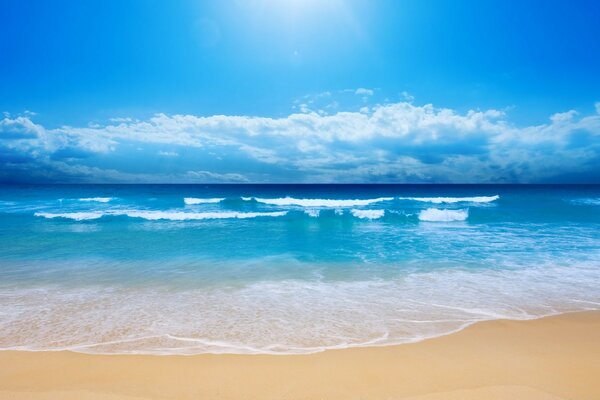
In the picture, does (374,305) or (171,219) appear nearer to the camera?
(374,305)

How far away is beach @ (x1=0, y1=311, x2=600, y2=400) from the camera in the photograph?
3250 millimetres

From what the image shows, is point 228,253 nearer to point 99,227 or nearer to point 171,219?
point 99,227

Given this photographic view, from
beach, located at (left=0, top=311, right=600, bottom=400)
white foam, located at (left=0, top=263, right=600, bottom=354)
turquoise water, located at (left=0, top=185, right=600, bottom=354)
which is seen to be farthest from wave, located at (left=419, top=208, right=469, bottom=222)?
beach, located at (left=0, top=311, right=600, bottom=400)

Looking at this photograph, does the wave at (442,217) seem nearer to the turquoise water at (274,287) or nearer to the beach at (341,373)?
the turquoise water at (274,287)

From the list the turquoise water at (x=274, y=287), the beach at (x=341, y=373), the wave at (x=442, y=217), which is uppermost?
the wave at (x=442, y=217)

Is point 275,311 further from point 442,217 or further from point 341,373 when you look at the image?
point 442,217

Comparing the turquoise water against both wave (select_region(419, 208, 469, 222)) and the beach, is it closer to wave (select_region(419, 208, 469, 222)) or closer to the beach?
the beach

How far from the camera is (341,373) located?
3.68 m

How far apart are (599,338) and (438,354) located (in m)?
2.64

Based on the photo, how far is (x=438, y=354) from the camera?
420 centimetres

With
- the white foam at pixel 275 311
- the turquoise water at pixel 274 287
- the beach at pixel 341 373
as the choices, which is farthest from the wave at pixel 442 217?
the beach at pixel 341 373

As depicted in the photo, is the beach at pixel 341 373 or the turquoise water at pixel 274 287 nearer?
the beach at pixel 341 373

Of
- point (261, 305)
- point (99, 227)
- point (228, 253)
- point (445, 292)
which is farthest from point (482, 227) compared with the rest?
point (99, 227)

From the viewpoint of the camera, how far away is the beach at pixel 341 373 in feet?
10.7
